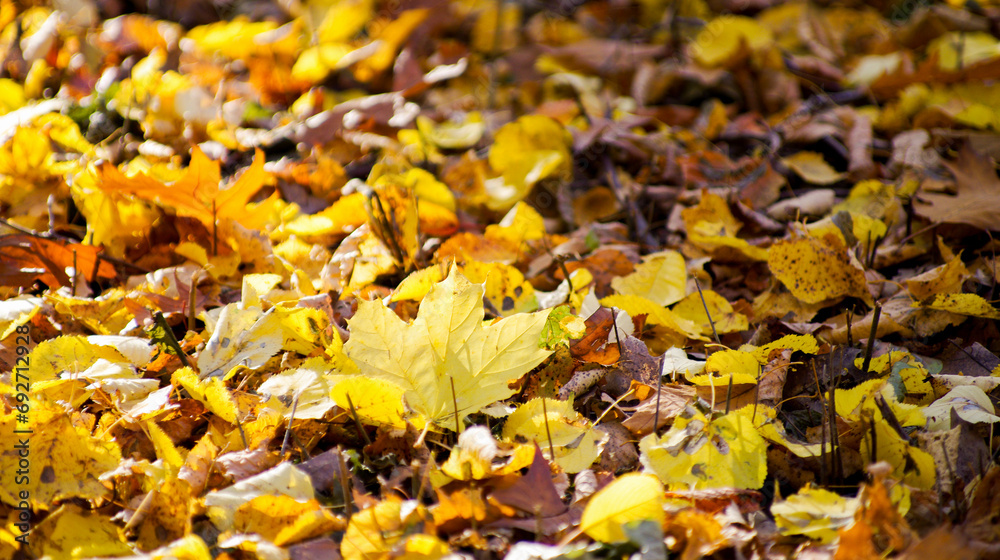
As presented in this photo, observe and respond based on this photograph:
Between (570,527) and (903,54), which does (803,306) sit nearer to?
(570,527)

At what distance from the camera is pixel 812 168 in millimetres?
1998

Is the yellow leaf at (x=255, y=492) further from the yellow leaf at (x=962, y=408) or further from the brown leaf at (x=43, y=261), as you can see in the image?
the yellow leaf at (x=962, y=408)

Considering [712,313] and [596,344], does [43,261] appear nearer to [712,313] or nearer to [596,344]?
[596,344]

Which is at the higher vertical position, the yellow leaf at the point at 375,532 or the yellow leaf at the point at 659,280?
the yellow leaf at the point at 375,532

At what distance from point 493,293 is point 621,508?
2.15 feet

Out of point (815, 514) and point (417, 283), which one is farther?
point (417, 283)

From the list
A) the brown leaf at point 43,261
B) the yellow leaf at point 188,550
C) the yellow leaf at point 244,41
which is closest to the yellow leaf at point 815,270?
the yellow leaf at point 188,550

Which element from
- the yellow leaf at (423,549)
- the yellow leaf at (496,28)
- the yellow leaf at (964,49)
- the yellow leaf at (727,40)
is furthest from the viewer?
the yellow leaf at (496,28)

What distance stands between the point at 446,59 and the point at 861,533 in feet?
7.62

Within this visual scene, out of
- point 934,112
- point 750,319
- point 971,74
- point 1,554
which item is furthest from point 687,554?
point 971,74

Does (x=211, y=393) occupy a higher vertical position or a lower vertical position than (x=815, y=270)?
higher

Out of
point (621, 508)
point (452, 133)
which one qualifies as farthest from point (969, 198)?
point (452, 133)

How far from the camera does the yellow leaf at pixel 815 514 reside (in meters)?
0.90

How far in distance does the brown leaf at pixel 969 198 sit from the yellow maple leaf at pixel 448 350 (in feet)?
3.91
